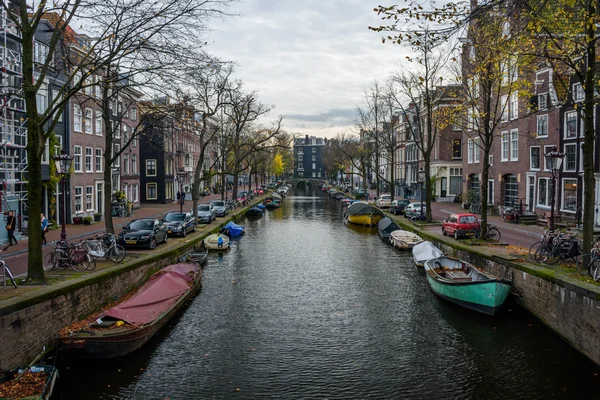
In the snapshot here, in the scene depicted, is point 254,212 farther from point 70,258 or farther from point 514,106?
point 70,258

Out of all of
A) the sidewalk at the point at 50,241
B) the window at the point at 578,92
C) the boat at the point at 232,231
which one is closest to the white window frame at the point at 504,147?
the window at the point at 578,92

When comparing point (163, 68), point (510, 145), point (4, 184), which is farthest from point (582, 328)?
point (510, 145)

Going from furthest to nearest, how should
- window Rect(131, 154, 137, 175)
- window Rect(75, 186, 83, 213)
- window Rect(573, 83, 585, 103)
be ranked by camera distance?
window Rect(131, 154, 137, 175) < window Rect(75, 186, 83, 213) < window Rect(573, 83, 585, 103)

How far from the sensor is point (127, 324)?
1372 cm

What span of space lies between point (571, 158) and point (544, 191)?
4317 millimetres

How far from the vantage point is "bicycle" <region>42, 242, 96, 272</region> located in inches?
704

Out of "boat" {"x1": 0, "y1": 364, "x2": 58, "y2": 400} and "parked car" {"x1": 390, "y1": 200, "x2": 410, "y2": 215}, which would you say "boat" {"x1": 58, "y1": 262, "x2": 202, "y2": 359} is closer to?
"boat" {"x1": 0, "y1": 364, "x2": 58, "y2": 400}

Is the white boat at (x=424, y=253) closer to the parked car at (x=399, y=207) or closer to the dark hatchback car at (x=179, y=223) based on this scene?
the dark hatchback car at (x=179, y=223)

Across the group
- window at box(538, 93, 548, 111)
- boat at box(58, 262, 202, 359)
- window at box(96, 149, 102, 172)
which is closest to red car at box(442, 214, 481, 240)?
window at box(538, 93, 548, 111)

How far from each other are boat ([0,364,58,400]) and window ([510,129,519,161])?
38.9 meters

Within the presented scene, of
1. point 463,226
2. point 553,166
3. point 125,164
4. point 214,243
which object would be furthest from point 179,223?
point 125,164

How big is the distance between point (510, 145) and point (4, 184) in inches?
1466

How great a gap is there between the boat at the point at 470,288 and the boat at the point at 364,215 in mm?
23869

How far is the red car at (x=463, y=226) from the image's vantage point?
92.3 feet
